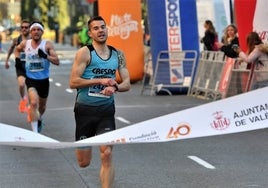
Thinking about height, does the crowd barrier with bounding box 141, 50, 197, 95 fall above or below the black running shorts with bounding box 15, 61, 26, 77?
below

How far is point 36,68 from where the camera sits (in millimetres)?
12656

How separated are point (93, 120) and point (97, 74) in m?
0.46

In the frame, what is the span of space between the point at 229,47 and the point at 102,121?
9.27m

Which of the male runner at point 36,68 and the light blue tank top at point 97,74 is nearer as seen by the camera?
the light blue tank top at point 97,74

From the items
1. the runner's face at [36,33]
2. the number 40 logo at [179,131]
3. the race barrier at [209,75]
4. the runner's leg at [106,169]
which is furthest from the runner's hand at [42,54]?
the race barrier at [209,75]

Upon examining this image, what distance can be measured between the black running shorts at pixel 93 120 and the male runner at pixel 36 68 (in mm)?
4275

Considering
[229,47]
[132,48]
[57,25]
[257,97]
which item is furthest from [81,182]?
[57,25]

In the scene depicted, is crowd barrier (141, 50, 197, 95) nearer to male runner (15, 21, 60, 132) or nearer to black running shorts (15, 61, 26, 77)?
black running shorts (15, 61, 26, 77)

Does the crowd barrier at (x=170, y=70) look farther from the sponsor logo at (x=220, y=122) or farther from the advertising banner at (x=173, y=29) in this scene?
the sponsor logo at (x=220, y=122)

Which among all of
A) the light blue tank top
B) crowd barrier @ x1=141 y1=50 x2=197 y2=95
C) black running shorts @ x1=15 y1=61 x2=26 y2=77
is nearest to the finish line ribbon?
the light blue tank top

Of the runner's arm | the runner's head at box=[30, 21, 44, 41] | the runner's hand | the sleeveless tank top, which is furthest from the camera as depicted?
the sleeveless tank top

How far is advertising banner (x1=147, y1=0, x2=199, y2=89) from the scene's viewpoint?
20.4 m

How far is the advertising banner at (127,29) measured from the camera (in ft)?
78.9

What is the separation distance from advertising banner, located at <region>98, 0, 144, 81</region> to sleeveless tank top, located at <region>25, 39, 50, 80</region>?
11.4m
